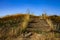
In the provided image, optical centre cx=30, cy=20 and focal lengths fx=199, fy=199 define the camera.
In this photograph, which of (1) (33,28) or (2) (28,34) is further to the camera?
(1) (33,28)

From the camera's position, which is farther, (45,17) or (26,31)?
(45,17)

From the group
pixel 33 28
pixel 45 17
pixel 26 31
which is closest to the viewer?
pixel 26 31

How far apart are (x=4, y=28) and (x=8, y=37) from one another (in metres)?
1.41

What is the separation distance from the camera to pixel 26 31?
25.4 feet

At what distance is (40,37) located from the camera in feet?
22.7

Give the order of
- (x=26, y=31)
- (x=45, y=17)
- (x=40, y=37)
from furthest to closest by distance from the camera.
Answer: (x=45, y=17) < (x=26, y=31) < (x=40, y=37)

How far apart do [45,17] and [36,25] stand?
92.0 inches

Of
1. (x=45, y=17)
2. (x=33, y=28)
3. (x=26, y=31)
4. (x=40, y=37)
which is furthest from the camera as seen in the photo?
(x=45, y=17)

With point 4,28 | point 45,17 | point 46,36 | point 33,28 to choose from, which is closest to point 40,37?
point 46,36

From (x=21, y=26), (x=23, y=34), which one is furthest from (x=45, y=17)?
(x=23, y=34)

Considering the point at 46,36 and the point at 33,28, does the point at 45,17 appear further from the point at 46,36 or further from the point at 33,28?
the point at 46,36

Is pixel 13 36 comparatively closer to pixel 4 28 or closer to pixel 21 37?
pixel 21 37

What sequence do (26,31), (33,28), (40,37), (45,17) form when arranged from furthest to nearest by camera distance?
(45,17)
(33,28)
(26,31)
(40,37)

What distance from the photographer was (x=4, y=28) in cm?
852
